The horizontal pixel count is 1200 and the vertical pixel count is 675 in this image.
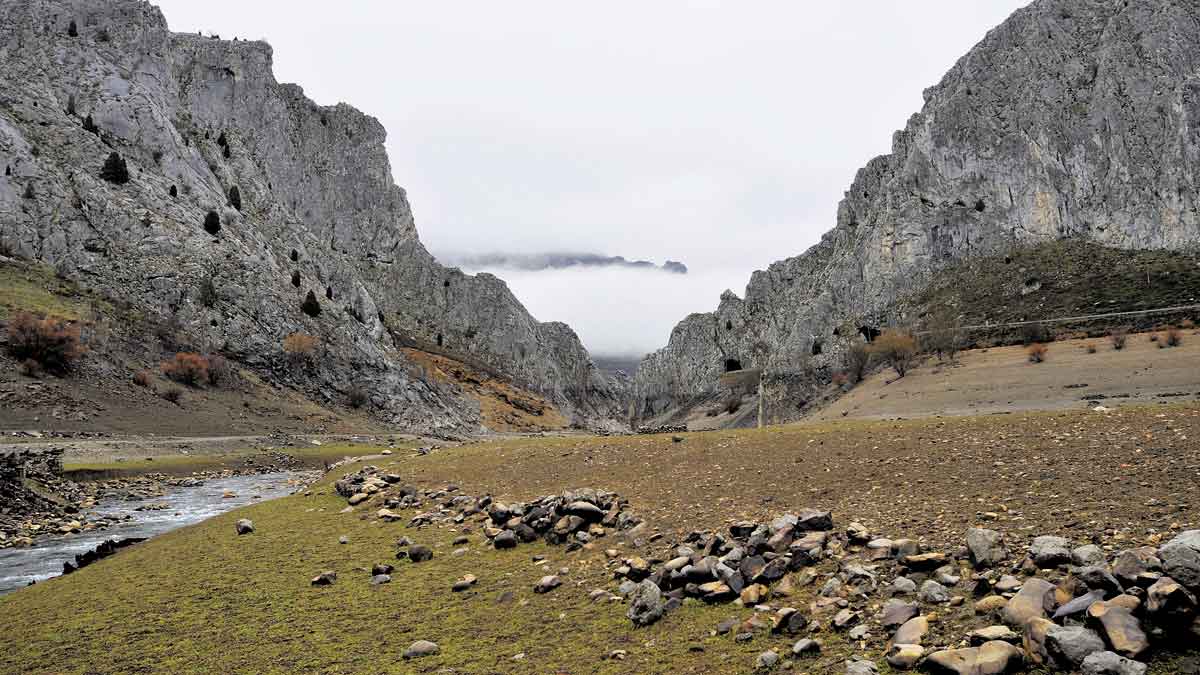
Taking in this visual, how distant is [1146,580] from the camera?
6.50 metres

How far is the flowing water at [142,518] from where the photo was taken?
697 inches

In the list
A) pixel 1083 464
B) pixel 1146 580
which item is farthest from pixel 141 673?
pixel 1083 464

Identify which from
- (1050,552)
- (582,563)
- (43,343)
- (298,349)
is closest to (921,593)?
(1050,552)

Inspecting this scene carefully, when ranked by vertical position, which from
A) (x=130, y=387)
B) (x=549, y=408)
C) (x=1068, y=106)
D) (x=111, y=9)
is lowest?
(x=549, y=408)

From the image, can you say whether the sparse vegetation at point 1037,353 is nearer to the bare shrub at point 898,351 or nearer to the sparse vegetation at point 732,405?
the bare shrub at point 898,351

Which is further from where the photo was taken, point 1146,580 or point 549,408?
point 549,408

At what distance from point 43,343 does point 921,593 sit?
7170 cm

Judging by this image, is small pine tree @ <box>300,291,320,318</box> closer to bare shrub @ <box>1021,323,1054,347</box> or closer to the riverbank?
the riverbank

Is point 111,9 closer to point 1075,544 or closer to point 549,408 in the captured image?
point 549,408

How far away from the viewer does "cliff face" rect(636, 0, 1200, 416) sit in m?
103

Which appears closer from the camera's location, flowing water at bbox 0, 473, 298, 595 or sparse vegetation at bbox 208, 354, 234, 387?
flowing water at bbox 0, 473, 298, 595

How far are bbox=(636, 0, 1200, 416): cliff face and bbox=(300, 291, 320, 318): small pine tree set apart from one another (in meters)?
88.4

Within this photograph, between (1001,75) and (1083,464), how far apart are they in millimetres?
142427

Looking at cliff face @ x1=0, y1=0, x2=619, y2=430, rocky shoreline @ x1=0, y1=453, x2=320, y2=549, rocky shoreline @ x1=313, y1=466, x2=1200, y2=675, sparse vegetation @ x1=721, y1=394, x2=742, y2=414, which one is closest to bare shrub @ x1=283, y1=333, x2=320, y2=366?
cliff face @ x1=0, y1=0, x2=619, y2=430
